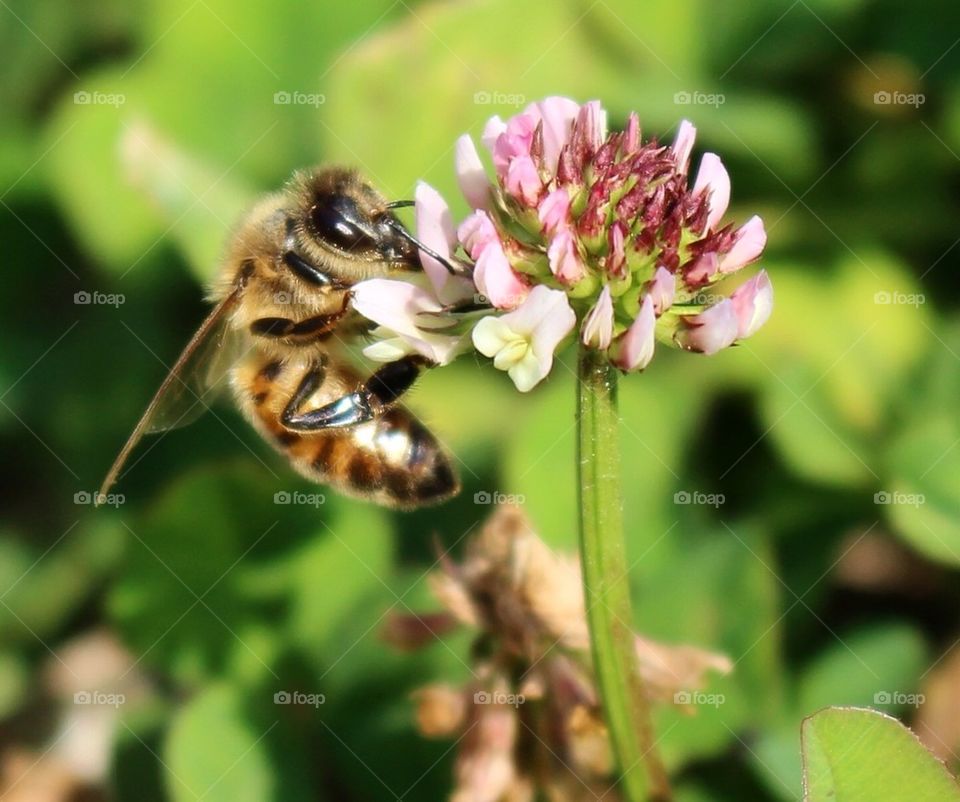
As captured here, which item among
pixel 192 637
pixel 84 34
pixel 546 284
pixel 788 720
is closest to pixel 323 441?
pixel 546 284

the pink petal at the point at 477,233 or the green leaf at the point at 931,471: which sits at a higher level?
the pink petal at the point at 477,233

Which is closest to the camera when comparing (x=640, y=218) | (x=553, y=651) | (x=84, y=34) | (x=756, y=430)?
(x=640, y=218)

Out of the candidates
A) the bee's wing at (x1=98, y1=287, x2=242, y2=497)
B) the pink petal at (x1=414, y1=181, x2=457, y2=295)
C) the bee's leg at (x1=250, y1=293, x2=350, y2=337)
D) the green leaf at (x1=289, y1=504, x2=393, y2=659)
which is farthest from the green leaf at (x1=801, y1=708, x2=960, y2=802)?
the green leaf at (x1=289, y1=504, x2=393, y2=659)

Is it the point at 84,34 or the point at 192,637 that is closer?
the point at 192,637

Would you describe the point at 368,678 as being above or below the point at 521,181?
below

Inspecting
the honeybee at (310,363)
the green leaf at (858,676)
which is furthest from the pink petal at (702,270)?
the green leaf at (858,676)

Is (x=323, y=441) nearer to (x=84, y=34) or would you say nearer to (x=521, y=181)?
(x=521, y=181)

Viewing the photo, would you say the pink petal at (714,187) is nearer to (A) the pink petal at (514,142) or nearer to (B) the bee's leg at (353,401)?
(A) the pink petal at (514,142)

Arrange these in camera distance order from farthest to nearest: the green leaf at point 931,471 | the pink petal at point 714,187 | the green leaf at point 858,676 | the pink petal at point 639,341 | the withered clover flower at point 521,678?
the green leaf at point 858,676
the green leaf at point 931,471
the withered clover flower at point 521,678
the pink petal at point 714,187
the pink petal at point 639,341
